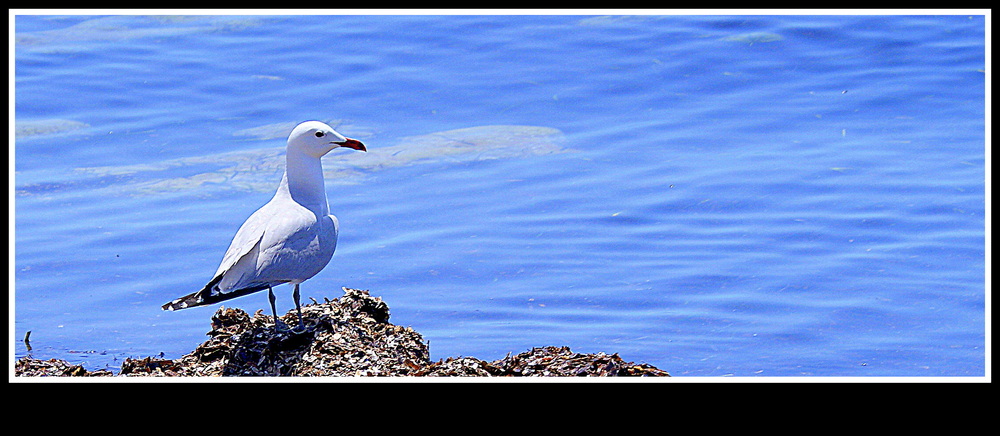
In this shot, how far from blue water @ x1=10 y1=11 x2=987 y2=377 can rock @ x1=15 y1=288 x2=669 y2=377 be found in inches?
30.2

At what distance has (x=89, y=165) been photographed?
10.0 meters

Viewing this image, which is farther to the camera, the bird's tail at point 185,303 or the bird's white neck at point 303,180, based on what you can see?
the bird's white neck at point 303,180

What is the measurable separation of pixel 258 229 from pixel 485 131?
5003 millimetres

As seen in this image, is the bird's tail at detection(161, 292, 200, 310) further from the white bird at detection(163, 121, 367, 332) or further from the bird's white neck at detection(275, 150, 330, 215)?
the bird's white neck at detection(275, 150, 330, 215)

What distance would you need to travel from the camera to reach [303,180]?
20.4 feet

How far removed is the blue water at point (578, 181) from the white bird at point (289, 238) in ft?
3.09

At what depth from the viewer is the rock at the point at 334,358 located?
5.42m

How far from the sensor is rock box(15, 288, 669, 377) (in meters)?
5.42

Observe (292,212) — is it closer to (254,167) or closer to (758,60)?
(254,167)

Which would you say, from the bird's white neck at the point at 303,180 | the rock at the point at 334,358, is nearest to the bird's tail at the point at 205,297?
the rock at the point at 334,358

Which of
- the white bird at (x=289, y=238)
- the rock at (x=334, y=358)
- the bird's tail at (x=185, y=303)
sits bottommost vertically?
the rock at (x=334, y=358)

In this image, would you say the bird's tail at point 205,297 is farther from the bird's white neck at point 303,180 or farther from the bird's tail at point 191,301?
the bird's white neck at point 303,180

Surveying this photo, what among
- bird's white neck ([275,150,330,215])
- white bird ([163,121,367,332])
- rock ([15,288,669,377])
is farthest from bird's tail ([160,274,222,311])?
bird's white neck ([275,150,330,215])

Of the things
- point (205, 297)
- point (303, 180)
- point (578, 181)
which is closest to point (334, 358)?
point (205, 297)
